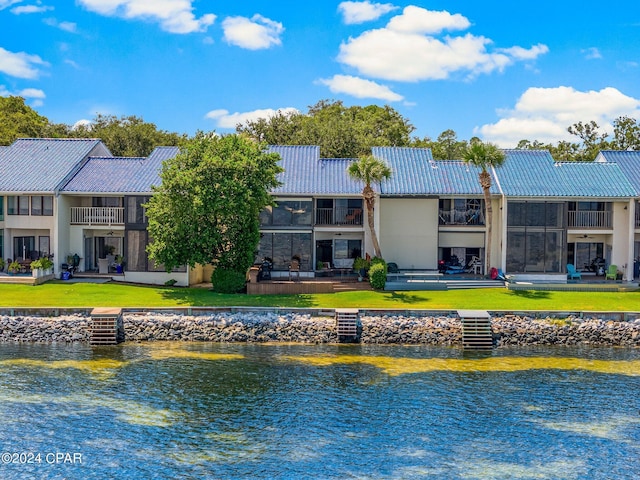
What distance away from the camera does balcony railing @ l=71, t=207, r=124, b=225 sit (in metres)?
45.5

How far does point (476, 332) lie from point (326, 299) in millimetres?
8708

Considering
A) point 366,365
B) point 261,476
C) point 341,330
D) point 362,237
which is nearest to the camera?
point 261,476

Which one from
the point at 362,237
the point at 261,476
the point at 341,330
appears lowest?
the point at 261,476

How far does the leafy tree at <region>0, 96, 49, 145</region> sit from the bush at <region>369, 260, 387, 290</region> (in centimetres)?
3999

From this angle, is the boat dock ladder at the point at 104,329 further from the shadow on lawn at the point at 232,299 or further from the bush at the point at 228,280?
the bush at the point at 228,280

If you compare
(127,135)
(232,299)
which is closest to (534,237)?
(232,299)

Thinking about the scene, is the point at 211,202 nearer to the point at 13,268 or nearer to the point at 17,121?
the point at 13,268

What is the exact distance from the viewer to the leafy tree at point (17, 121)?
214 feet

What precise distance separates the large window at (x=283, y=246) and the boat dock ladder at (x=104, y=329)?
1223 cm

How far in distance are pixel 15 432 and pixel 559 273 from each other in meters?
33.1

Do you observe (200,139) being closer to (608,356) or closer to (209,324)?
(209,324)

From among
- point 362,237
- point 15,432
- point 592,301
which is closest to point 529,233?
point 592,301

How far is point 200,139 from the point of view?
131 feet

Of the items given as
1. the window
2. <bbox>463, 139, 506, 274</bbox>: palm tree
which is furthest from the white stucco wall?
the window
